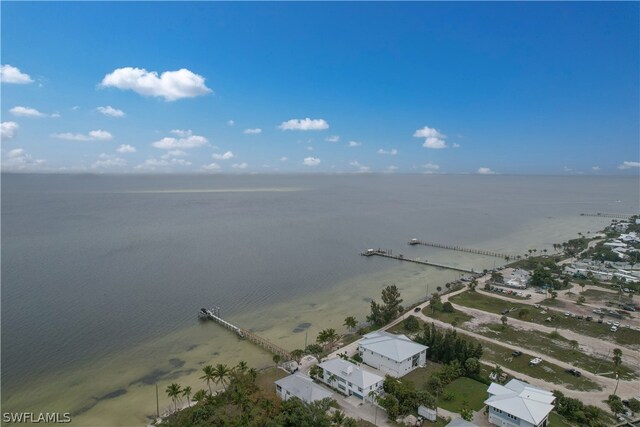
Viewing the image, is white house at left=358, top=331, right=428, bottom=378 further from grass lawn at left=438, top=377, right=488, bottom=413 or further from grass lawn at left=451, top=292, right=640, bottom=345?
grass lawn at left=451, top=292, right=640, bottom=345

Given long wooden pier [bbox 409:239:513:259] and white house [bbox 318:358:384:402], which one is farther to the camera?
long wooden pier [bbox 409:239:513:259]

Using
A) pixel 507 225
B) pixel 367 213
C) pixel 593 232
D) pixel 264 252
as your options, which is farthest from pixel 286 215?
pixel 593 232

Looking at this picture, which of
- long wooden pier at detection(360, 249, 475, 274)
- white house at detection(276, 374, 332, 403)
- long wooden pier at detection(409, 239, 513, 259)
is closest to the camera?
white house at detection(276, 374, 332, 403)

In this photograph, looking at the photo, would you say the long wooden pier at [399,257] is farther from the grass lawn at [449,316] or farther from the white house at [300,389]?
the white house at [300,389]

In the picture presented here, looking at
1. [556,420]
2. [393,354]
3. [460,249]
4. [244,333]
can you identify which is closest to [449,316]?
[393,354]

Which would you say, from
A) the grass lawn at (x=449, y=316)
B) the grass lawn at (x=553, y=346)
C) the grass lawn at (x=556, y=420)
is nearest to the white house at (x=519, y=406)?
the grass lawn at (x=556, y=420)

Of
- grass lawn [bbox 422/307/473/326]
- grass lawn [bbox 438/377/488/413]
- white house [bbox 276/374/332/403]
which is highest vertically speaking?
white house [bbox 276/374/332/403]

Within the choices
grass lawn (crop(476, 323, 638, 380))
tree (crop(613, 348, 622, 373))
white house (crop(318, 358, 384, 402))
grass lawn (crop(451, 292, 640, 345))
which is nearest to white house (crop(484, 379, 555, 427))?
white house (crop(318, 358, 384, 402))
